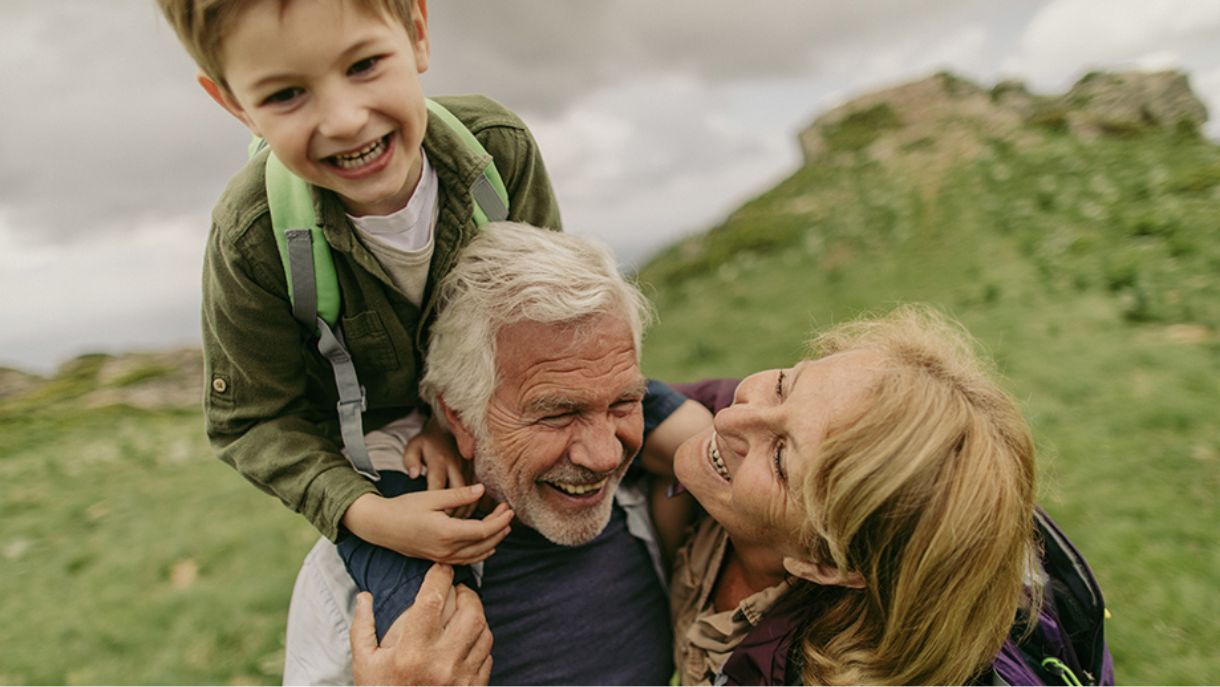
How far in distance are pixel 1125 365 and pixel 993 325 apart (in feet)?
4.84

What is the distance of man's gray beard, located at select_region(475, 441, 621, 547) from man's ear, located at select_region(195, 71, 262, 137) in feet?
4.42

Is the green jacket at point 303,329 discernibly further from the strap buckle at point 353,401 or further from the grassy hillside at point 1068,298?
the grassy hillside at point 1068,298

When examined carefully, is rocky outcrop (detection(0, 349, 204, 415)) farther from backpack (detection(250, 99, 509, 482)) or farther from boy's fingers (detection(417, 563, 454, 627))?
boy's fingers (detection(417, 563, 454, 627))

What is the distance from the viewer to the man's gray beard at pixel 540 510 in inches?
107

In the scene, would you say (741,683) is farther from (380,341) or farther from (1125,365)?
(1125,365)

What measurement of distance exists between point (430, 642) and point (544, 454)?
0.74 m

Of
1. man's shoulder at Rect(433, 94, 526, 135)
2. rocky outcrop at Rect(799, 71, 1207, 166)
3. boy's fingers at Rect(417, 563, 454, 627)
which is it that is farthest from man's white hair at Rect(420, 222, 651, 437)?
rocky outcrop at Rect(799, 71, 1207, 166)

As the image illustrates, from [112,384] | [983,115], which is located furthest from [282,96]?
[983,115]

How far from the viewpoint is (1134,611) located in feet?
12.2

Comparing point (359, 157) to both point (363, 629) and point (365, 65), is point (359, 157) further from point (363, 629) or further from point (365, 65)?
point (363, 629)

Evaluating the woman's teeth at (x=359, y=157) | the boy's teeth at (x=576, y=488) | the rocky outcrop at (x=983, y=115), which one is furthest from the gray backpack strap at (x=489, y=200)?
the rocky outcrop at (x=983, y=115)

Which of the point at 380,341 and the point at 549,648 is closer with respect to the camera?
the point at 380,341

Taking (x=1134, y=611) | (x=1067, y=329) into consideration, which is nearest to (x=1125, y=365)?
(x=1067, y=329)

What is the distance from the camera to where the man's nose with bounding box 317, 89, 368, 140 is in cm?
194
